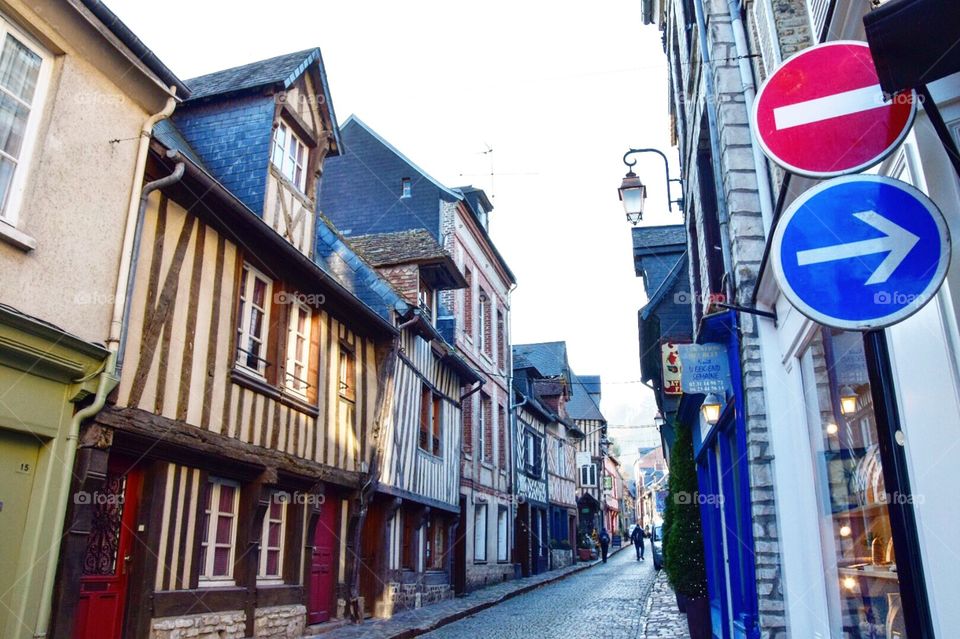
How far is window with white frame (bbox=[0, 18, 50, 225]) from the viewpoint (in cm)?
523

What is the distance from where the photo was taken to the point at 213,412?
7.55m

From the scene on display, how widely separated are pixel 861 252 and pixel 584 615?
11069 millimetres

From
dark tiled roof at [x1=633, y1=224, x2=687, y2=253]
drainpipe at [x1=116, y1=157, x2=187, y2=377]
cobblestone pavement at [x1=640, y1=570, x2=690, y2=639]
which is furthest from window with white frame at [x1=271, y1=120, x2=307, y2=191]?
cobblestone pavement at [x1=640, y1=570, x2=690, y2=639]

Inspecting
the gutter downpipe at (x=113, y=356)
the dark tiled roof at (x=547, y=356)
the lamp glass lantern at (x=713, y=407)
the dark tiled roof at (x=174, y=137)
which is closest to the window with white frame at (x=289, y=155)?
the dark tiled roof at (x=174, y=137)

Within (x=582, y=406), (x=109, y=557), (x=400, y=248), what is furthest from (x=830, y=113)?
(x=582, y=406)

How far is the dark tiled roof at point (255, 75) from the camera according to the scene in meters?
9.41

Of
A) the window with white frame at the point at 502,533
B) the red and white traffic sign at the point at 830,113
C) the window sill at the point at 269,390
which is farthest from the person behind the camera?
the window with white frame at the point at 502,533

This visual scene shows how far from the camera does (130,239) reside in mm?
6324

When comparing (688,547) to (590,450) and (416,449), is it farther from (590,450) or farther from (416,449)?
(590,450)

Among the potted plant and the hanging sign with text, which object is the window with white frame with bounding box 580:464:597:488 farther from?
the hanging sign with text

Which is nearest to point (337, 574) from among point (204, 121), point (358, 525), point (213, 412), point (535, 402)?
point (358, 525)

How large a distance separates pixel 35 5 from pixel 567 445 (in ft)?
95.1

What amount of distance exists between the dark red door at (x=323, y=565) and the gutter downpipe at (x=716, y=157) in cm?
647

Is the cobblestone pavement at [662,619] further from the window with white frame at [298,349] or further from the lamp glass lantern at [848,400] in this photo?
the lamp glass lantern at [848,400]
